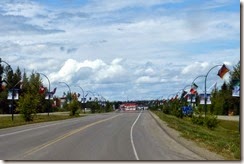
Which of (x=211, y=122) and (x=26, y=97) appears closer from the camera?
(x=211, y=122)

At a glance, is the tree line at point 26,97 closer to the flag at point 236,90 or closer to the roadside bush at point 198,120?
the roadside bush at point 198,120

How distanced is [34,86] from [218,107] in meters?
48.0

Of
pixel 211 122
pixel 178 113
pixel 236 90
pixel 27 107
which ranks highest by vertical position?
pixel 236 90

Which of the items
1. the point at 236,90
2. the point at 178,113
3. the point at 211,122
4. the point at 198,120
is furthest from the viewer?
the point at 178,113

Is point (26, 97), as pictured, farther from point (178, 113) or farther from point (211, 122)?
point (178, 113)

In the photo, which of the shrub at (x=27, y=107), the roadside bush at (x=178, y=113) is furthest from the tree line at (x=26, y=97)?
the roadside bush at (x=178, y=113)

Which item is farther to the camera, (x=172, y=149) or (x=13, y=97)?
(x=13, y=97)

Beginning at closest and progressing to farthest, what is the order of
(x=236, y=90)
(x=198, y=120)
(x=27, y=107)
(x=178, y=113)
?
(x=236, y=90)
(x=198, y=120)
(x=27, y=107)
(x=178, y=113)

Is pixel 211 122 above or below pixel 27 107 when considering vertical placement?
below

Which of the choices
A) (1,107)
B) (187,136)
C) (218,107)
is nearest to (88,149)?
(187,136)

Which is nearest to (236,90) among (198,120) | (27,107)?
(198,120)

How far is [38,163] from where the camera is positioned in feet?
55.3

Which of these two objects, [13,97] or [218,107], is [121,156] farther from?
[218,107]

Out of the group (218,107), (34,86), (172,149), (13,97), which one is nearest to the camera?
(172,149)
